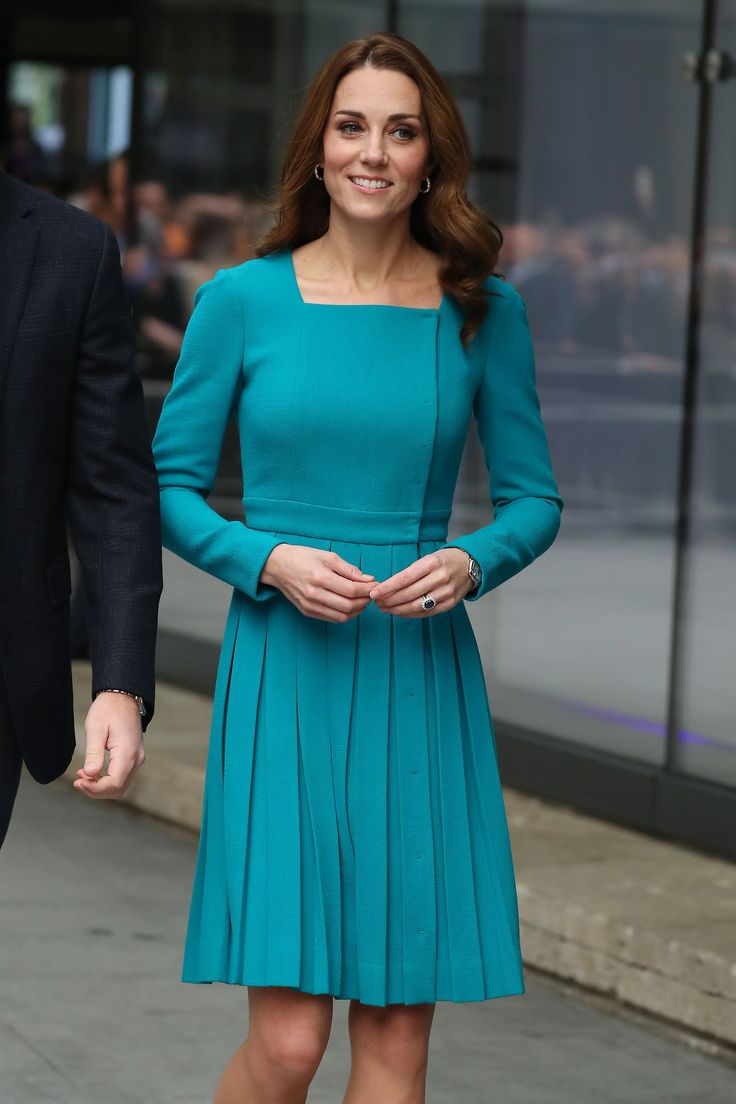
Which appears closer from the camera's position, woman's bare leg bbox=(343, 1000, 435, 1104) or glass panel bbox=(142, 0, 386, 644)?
woman's bare leg bbox=(343, 1000, 435, 1104)

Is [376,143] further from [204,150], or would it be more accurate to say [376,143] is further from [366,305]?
[204,150]

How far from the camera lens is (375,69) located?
328 cm

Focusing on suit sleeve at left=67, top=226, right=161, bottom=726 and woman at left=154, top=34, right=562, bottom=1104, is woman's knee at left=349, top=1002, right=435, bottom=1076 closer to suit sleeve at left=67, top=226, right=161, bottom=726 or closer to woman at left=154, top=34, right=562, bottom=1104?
woman at left=154, top=34, right=562, bottom=1104

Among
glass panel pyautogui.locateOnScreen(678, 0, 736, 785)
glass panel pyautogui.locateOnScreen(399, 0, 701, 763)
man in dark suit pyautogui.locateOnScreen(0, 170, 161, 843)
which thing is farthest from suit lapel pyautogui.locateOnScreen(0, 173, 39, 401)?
glass panel pyautogui.locateOnScreen(399, 0, 701, 763)

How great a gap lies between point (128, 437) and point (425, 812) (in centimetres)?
81

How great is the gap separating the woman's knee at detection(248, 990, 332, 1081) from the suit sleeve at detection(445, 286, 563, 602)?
0.70m

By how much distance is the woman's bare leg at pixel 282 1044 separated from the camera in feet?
10.6

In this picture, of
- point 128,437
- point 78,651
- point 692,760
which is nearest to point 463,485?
point 692,760

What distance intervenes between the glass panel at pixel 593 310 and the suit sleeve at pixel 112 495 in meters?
3.96

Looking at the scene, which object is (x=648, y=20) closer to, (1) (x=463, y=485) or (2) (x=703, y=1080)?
(1) (x=463, y=485)

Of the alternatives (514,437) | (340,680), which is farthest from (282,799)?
(514,437)

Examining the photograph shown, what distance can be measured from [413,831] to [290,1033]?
1.21 ft

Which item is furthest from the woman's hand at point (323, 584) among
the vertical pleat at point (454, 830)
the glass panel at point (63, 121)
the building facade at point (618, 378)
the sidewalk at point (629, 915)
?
the glass panel at point (63, 121)

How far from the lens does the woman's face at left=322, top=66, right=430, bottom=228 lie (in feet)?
10.7
